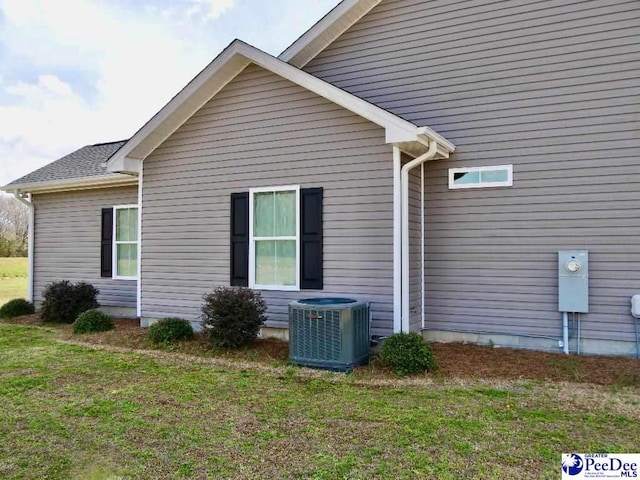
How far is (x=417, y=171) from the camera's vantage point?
741 centimetres

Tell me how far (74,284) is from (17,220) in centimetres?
3238

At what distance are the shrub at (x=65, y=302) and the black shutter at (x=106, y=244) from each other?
686 millimetres

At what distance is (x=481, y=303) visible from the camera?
723 cm


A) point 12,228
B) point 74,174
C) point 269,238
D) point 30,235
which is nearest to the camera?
point 269,238

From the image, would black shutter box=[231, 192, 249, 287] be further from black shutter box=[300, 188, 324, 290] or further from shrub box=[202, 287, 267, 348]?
black shutter box=[300, 188, 324, 290]

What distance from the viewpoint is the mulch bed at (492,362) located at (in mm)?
5539

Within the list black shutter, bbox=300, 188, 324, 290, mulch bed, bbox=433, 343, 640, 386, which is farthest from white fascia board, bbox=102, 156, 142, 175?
mulch bed, bbox=433, 343, 640, 386

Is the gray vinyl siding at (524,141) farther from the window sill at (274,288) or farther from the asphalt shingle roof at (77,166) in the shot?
the asphalt shingle roof at (77,166)

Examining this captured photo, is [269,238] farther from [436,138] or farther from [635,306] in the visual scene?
[635,306]

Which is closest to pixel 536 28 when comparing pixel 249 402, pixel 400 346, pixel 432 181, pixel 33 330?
pixel 432 181

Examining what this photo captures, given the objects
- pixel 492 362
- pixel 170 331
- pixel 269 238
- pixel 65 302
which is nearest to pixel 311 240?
pixel 269 238

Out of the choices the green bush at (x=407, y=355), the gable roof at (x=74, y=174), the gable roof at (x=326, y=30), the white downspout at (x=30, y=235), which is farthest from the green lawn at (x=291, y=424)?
the white downspout at (x=30, y=235)

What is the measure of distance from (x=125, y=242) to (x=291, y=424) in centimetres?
762

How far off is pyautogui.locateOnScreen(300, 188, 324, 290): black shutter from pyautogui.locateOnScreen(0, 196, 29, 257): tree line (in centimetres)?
3064
